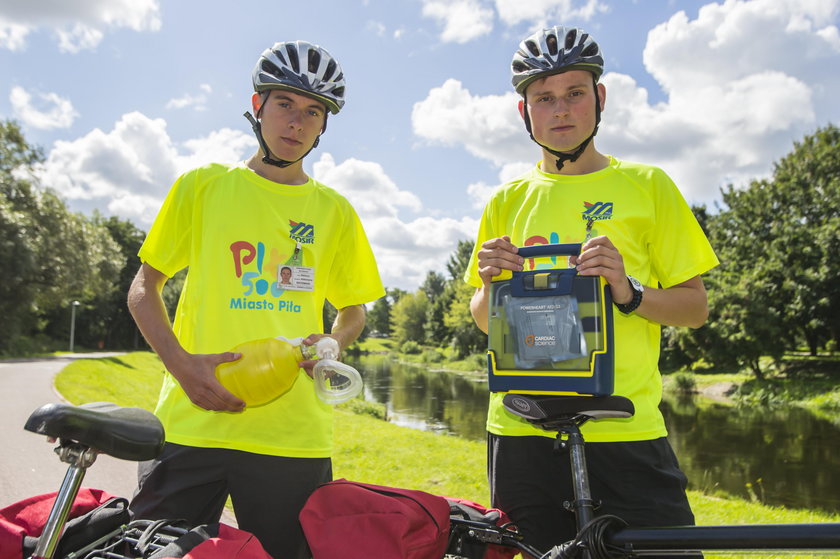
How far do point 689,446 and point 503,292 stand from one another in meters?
16.7

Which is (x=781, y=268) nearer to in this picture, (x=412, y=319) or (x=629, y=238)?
(x=629, y=238)

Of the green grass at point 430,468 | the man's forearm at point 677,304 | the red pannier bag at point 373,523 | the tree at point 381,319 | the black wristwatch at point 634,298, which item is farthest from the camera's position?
the tree at point 381,319

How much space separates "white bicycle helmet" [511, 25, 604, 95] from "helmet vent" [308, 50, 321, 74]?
92cm

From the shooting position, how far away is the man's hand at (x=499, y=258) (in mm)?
2047

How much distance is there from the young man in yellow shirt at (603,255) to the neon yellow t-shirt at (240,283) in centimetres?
79

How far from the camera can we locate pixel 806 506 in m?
10.3

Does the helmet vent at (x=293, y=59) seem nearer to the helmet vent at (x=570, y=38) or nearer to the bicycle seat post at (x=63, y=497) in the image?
the helmet vent at (x=570, y=38)

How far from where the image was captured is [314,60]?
268 cm

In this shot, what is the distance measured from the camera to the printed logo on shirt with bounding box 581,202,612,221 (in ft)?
8.04

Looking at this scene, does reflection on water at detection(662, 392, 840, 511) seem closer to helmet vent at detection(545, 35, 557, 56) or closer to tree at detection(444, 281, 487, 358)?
helmet vent at detection(545, 35, 557, 56)

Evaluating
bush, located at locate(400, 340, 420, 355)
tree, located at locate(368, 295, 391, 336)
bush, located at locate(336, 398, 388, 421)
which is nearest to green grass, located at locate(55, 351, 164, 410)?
bush, located at locate(336, 398, 388, 421)

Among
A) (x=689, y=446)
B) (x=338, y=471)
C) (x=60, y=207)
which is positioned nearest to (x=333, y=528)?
(x=338, y=471)

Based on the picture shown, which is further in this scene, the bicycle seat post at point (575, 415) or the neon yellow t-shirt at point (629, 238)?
the neon yellow t-shirt at point (629, 238)

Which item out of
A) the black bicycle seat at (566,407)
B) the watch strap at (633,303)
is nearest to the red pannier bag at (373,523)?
the black bicycle seat at (566,407)
